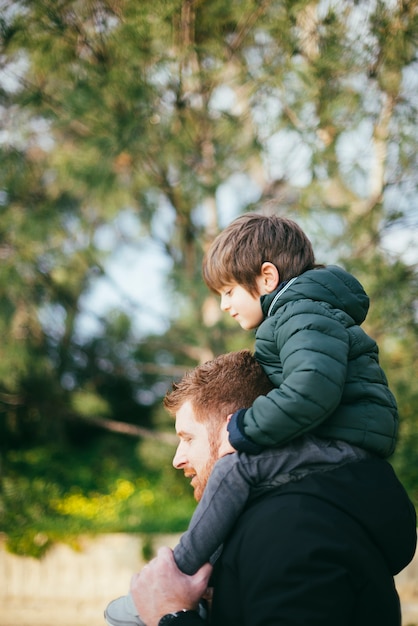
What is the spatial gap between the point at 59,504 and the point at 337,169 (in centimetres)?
342

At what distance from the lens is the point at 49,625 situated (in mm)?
4223

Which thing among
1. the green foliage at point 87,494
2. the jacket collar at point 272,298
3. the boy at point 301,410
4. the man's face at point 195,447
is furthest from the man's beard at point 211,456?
the green foliage at point 87,494

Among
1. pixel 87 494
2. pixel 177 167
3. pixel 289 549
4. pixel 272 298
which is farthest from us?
pixel 87 494

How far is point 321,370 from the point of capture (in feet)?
4.87

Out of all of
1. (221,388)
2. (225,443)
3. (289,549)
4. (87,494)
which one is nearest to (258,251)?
(221,388)

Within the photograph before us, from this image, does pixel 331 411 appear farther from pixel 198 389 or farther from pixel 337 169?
pixel 337 169

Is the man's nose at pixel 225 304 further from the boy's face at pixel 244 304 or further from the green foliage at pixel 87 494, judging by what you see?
the green foliage at pixel 87 494

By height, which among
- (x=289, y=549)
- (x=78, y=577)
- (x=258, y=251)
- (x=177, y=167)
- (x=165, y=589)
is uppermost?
(x=177, y=167)

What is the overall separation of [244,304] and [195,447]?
0.44 m

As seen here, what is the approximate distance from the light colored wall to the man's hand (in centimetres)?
315

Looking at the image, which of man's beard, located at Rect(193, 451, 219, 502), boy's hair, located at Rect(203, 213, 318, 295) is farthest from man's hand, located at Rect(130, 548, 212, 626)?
boy's hair, located at Rect(203, 213, 318, 295)

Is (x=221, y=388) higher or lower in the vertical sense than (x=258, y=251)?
lower

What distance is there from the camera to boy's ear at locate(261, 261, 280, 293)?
1.84 m

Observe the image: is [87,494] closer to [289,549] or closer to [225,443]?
[225,443]
